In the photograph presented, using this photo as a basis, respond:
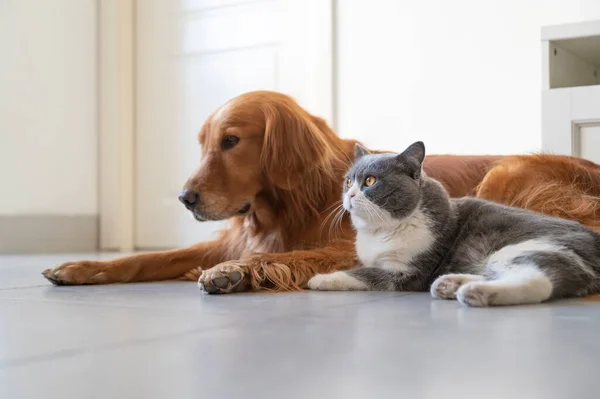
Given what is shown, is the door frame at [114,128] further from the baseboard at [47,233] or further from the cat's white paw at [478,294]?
the cat's white paw at [478,294]

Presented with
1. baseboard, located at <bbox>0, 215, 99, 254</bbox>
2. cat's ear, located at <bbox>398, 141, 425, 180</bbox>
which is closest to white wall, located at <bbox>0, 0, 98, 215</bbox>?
baseboard, located at <bbox>0, 215, 99, 254</bbox>

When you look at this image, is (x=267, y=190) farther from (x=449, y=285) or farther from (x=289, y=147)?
(x=449, y=285)

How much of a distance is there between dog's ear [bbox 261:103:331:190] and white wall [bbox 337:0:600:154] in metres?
1.47

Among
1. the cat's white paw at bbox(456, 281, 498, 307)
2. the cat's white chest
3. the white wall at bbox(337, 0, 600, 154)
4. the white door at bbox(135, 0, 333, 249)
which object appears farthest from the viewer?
the white door at bbox(135, 0, 333, 249)

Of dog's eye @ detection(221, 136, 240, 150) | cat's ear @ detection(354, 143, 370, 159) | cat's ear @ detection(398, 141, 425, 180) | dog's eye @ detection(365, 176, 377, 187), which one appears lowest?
dog's eye @ detection(365, 176, 377, 187)

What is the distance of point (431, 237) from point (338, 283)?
222mm

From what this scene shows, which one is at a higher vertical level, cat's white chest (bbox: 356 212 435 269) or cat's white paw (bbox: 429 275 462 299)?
cat's white chest (bbox: 356 212 435 269)

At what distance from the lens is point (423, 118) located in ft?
11.1

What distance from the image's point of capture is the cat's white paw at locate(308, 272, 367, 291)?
1.59 metres

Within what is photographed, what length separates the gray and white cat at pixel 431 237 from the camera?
1.40m

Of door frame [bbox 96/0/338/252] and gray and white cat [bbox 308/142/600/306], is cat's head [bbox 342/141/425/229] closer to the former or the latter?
gray and white cat [bbox 308/142/600/306]

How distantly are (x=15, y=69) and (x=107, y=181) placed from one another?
82cm

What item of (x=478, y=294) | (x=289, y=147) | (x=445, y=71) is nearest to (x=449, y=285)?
(x=478, y=294)

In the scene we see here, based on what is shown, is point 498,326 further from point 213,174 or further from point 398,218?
point 213,174
